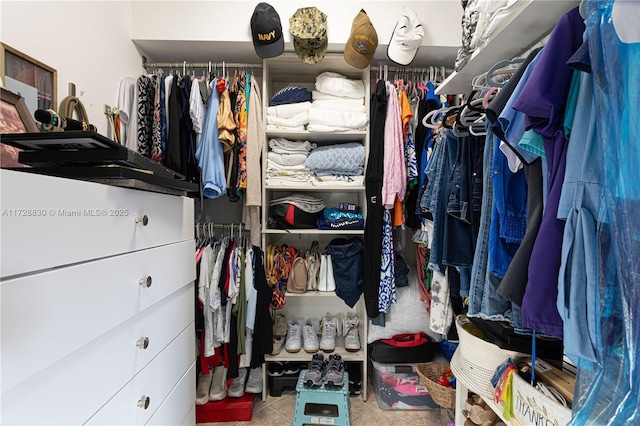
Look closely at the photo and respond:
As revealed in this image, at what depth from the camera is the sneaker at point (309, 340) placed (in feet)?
6.01

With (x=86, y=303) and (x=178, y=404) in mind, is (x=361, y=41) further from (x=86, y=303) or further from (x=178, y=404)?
(x=178, y=404)

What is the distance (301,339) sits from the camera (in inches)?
76.1

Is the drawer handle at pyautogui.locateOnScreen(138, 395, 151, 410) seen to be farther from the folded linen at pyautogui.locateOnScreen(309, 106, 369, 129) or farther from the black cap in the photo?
the black cap

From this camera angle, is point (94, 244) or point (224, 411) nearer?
point (94, 244)

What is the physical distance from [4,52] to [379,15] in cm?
166

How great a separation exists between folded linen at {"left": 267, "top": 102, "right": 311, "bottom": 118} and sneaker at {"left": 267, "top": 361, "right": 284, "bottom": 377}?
1552 millimetres

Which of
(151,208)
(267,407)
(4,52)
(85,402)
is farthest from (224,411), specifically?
(4,52)

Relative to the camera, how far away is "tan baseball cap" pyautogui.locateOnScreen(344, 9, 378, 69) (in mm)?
1541

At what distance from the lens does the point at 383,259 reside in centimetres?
172

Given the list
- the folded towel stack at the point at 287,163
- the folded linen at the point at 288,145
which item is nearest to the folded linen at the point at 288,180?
the folded towel stack at the point at 287,163

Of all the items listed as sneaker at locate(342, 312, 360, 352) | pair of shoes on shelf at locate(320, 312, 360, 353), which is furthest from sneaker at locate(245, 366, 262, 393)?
sneaker at locate(342, 312, 360, 352)

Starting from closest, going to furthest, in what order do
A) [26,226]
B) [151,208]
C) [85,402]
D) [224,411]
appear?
[26,226] → [85,402] → [151,208] → [224,411]

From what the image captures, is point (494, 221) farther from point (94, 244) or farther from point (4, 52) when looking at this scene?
point (4, 52)

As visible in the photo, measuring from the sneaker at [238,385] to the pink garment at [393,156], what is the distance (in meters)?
1.32
